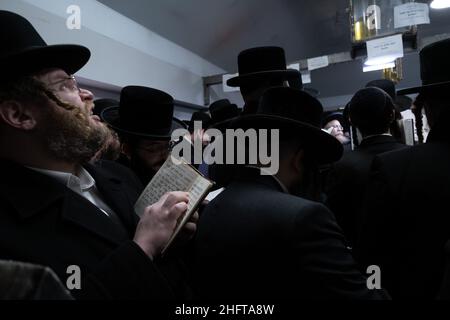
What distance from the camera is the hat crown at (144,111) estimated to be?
1761mm

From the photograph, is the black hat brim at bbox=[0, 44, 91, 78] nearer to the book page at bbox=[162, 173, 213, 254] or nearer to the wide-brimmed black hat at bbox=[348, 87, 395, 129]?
the book page at bbox=[162, 173, 213, 254]

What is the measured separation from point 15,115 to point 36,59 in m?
0.19

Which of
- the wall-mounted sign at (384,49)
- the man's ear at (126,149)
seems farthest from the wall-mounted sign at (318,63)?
the man's ear at (126,149)

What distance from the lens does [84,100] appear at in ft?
4.14

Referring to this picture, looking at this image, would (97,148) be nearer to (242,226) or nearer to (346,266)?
(242,226)

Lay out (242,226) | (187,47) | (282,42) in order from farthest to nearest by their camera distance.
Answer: (282,42)
(187,47)
(242,226)

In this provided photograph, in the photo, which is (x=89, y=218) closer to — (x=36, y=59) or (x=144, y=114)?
(x=36, y=59)

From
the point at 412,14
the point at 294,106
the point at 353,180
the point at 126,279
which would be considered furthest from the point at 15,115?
the point at 412,14

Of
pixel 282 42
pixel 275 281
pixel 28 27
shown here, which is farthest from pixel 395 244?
pixel 282 42

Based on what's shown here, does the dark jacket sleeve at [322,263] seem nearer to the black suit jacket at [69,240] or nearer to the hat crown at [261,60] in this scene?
the black suit jacket at [69,240]

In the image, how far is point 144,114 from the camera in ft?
5.79

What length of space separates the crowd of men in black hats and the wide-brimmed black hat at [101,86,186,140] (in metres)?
0.29

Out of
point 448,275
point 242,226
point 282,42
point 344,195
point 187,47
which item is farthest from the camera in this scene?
point 282,42
